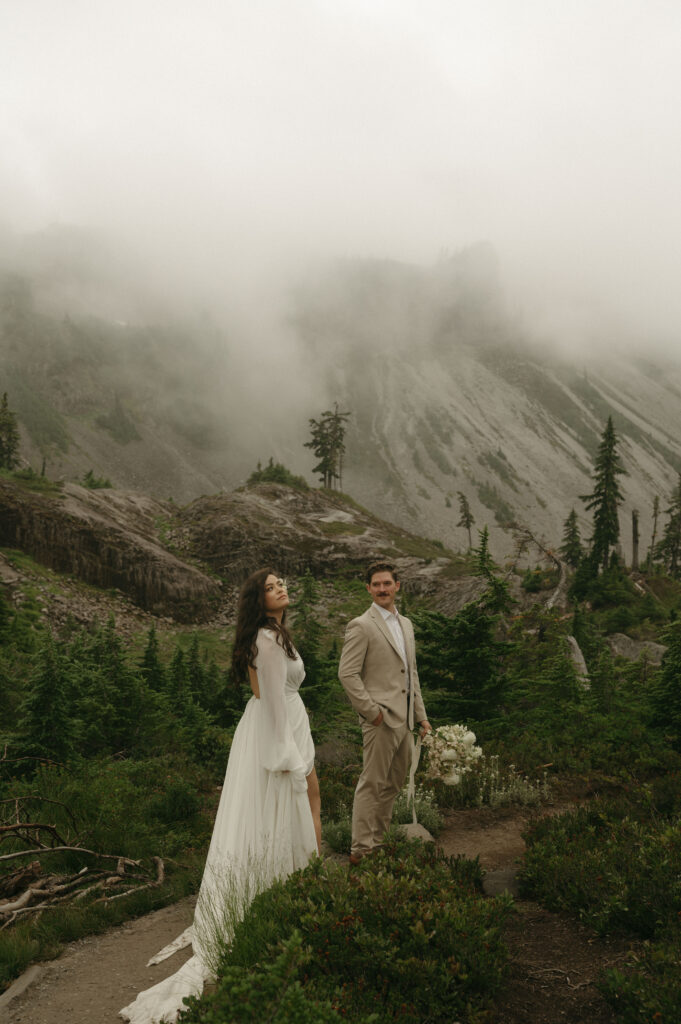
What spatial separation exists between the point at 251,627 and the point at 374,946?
244 cm

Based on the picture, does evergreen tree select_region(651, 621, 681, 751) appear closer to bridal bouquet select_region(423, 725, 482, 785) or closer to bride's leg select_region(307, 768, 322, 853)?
bridal bouquet select_region(423, 725, 482, 785)

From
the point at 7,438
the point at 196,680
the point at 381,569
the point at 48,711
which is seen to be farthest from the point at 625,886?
the point at 7,438

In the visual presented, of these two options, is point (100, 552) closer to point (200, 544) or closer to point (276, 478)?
point (200, 544)

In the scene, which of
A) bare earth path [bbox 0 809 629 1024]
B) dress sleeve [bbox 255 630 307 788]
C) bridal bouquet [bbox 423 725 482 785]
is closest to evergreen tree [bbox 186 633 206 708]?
bridal bouquet [bbox 423 725 482 785]

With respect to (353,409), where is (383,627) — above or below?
below

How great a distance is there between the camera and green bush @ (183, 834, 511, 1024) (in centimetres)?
297

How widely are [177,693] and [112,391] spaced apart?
149 meters

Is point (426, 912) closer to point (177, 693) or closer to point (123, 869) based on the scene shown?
point (123, 869)

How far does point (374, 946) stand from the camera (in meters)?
3.24

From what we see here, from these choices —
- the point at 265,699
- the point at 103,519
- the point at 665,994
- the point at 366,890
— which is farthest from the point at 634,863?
the point at 103,519

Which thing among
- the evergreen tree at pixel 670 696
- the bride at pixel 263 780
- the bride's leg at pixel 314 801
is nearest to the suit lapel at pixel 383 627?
the bride at pixel 263 780

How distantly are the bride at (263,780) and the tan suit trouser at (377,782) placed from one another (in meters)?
0.66

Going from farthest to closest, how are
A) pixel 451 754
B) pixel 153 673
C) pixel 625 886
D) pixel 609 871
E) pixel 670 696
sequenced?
pixel 153 673, pixel 670 696, pixel 451 754, pixel 609 871, pixel 625 886

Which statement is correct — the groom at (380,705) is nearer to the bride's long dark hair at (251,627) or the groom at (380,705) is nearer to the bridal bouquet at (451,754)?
the bride's long dark hair at (251,627)
